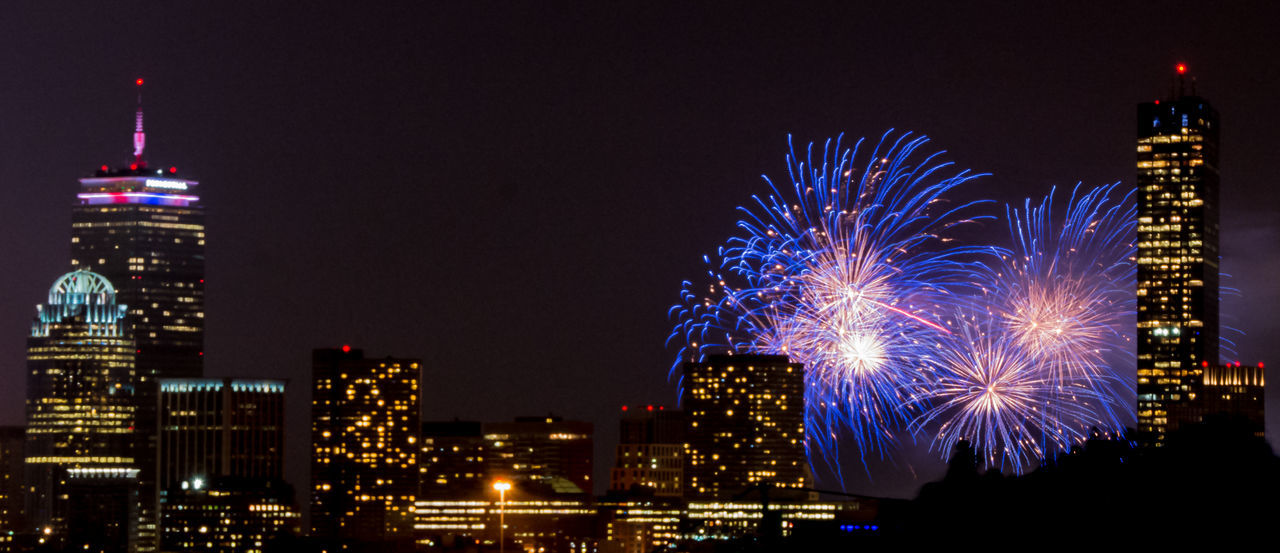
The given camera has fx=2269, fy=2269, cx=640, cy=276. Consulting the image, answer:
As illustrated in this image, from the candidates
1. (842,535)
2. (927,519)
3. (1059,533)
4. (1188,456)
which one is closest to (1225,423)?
(1188,456)

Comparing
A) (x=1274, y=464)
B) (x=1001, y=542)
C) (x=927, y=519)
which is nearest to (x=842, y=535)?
(x=927, y=519)

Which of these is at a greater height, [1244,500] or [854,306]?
[854,306]

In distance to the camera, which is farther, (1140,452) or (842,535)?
(842,535)

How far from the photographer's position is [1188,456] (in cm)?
8462

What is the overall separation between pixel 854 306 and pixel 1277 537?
58755 mm

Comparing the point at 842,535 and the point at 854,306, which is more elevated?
the point at 854,306

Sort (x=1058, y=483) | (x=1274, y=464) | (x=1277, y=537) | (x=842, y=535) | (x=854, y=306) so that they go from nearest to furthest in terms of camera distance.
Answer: (x=1277, y=537)
(x=1274, y=464)
(x=1058, y=483)
(x=842, y=535)
(x=854, y=306)

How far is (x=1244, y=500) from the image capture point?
7919 cm

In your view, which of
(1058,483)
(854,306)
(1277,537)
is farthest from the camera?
(854,306)

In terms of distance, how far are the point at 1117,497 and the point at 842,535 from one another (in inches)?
882

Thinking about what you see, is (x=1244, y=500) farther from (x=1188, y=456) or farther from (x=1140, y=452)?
(x=1140, y=452)

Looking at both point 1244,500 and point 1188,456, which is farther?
point 1188,456

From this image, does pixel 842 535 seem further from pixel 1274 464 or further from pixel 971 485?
pixel 1274 464

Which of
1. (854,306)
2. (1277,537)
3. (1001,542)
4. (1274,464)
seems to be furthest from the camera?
(854,306)
